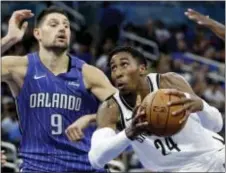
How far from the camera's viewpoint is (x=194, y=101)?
5.61 metres

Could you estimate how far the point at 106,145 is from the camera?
225 inches

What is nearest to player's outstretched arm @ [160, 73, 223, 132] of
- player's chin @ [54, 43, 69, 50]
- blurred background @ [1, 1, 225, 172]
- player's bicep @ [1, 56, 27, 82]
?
player's chin @ [54, 43, 69, 50]

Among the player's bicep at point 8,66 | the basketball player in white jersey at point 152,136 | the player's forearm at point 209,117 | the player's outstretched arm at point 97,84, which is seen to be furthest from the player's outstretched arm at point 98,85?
the player's forearm at point 209,117

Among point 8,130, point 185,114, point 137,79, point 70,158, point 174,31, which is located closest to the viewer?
point 185,114

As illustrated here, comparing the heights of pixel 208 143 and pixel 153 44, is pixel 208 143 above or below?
above

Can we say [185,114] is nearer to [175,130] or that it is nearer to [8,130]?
[175,130]

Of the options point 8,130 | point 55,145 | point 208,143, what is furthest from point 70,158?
point 8,130

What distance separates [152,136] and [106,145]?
18.9 inches

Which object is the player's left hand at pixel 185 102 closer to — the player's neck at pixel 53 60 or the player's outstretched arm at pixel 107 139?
the player's outstretched arm at pixel 107 139

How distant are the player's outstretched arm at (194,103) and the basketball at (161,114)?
2.2 inches

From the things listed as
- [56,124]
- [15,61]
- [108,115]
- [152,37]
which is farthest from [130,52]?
[152,37]

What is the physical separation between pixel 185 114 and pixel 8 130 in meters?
4.85

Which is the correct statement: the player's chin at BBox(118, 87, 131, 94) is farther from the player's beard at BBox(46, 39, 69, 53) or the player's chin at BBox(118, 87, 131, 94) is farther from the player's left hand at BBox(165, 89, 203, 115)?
the player's beard at BBox(46, 39, 69, 53)

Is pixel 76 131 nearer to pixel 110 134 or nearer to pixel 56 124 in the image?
pixel 110 134
